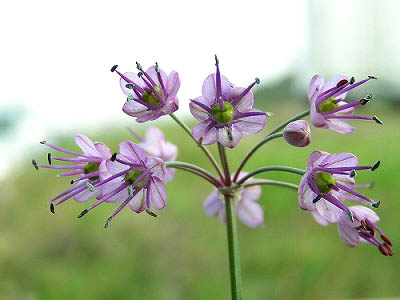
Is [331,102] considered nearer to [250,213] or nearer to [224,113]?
[224,113]

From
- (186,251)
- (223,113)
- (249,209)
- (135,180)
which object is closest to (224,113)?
(223,113)

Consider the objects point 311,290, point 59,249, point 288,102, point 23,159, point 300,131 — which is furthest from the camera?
point 288,102

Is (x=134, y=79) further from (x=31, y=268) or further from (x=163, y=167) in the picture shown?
(x=31, y=268)

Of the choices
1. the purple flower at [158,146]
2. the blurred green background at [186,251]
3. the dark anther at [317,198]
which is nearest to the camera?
the dark anther at [317,198]

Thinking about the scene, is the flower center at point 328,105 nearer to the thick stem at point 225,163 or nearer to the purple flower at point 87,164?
the thick stem at point 225,163

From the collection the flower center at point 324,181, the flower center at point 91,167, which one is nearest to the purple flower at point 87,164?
the flower center at point 91,167

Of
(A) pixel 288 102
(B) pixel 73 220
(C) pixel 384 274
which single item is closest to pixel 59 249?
(B) pixel 73 220
